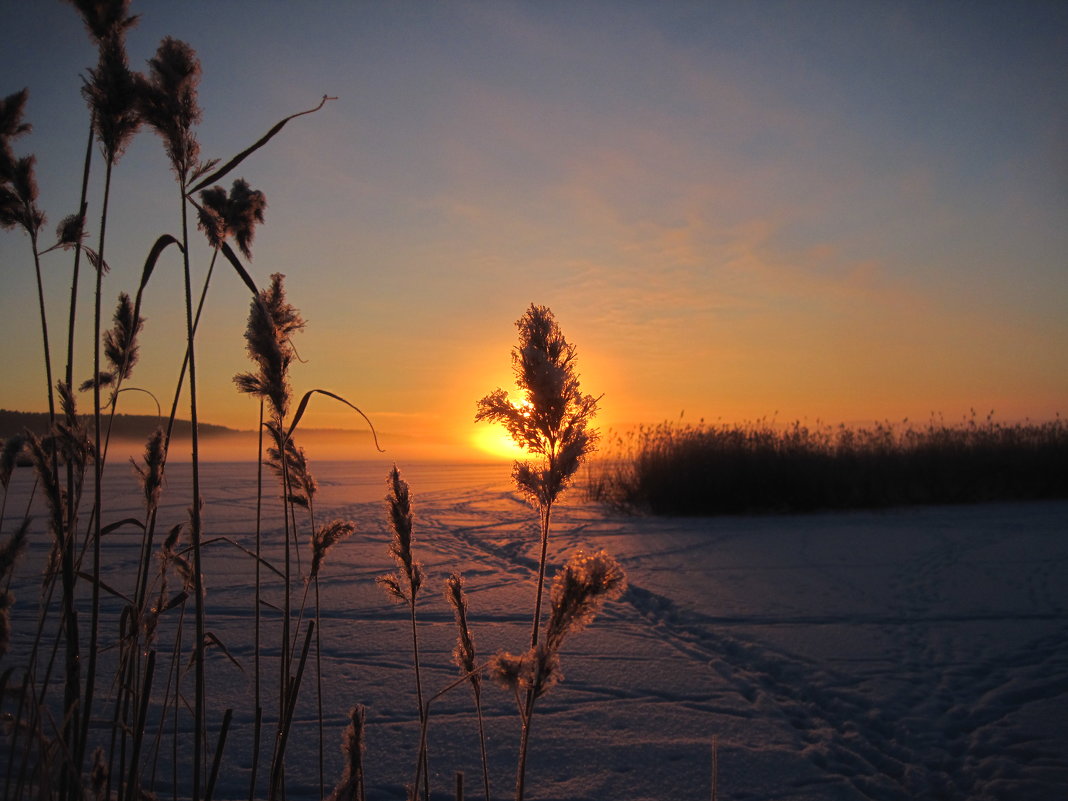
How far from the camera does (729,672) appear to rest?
12.6 feet

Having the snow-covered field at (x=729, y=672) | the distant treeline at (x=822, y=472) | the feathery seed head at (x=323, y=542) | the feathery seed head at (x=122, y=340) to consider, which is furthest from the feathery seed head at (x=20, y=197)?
the distant treeline at (x=822, y=472)

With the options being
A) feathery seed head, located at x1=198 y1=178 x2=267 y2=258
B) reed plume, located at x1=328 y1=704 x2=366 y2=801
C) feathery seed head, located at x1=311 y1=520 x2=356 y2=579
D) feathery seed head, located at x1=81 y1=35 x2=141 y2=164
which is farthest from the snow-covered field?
feathery seed head, located at x1=81 y1=35 x2=141 y2=164

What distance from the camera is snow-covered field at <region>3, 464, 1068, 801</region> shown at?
2723 millimetres

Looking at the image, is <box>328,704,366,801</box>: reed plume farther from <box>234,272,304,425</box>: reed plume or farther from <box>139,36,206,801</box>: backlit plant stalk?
<box>234,272,304,425</box>: reed plume

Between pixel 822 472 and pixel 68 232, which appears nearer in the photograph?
pixel 68 232

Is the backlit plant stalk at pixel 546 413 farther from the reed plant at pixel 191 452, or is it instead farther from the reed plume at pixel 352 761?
the reed plume at pixel 352 761

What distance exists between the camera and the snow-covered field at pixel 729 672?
2.72 metres

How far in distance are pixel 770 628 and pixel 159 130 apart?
15.4 feet

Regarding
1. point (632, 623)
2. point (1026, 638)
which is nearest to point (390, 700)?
point (632, 623)

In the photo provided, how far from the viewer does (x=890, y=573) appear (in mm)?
6258

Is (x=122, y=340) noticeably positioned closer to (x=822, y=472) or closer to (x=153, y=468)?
(x=153, y=468)

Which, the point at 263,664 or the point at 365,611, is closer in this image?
the point at 263,664

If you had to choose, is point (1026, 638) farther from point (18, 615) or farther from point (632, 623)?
point (18, 615)

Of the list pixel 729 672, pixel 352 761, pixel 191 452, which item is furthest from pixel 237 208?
pixel 729 672
